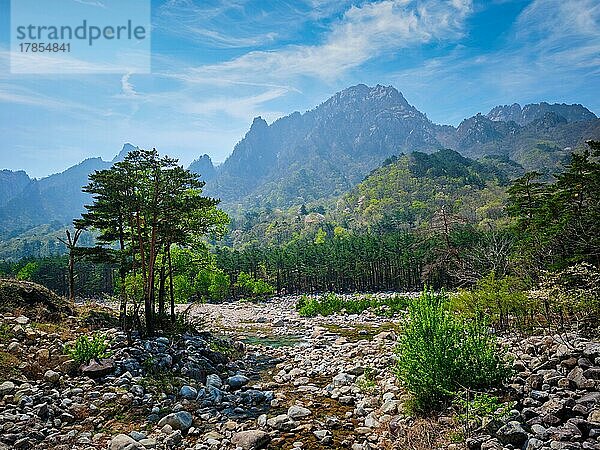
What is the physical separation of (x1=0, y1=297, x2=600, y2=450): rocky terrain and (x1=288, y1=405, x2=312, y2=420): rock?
0.03 meters

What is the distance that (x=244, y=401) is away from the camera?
41.5 feet

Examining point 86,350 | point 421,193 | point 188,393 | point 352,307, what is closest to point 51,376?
point 86,350

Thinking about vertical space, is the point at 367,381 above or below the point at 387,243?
below

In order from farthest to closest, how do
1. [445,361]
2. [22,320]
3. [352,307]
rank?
[352,307] < [22,320] < [445,361]

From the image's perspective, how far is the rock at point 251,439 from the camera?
30.8 feet

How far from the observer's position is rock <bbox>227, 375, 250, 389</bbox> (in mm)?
14183

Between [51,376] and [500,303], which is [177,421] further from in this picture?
[500,303]

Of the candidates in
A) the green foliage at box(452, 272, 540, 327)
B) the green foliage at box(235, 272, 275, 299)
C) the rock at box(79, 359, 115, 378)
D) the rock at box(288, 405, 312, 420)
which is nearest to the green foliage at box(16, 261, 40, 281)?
the green foliage at box(235, 272, 275, 299)

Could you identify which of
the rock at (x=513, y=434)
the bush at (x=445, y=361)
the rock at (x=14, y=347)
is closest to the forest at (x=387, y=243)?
the rock at (x=14, y=347)

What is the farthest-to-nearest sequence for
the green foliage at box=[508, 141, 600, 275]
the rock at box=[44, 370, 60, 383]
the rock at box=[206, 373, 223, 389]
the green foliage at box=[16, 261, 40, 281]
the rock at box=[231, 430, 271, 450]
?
the green foliage at box=[16, 261, 40, 281]
the green foliage at box=[508, 141, 600, 275]
the rock at box=[206, 373, 223, 389]
the rock at box=[44, 370, 60, 383]
the rock at box=[231, 430, 271, 450]

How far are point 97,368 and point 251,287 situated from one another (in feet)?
173

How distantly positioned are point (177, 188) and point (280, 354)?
30.3 ft

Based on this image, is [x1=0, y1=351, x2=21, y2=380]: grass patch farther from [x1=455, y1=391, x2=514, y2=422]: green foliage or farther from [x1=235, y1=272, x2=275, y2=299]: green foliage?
[x1=235, y1=272, x2=275, y2=299]: green foliage

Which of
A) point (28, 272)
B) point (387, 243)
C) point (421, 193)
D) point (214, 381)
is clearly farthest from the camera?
point (421, 193)
